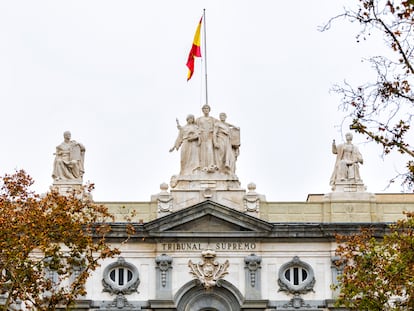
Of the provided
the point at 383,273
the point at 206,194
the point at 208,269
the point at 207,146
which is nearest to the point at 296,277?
the point at 208,269

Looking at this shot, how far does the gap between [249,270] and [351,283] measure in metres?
13.4

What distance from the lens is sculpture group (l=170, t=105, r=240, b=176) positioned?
Answer: 52.6 m

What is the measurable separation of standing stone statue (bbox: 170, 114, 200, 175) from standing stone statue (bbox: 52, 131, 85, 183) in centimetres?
375

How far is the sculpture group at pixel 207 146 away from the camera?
172 feet

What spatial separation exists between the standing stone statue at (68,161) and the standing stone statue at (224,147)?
544cm

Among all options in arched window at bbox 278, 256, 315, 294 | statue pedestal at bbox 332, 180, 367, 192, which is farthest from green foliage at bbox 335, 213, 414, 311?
statue pedestal at bbox 332, 180, 367, 192

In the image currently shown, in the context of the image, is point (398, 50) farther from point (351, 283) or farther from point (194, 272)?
point (194, 272)

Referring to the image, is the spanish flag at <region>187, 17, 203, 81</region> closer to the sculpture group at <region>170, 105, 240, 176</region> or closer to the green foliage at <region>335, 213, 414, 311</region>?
the sculpture group at <region>170, 105, 240, 176</region>

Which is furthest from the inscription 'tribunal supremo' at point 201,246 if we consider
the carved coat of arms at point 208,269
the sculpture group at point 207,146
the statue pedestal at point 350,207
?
the statue pedestal at point 350,207

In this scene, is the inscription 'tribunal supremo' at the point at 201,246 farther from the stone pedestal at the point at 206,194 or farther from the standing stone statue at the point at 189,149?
the standing stone statue at the point at 189,149

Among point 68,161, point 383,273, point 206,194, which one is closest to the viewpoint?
point 383,273

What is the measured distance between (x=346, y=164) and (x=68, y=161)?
11.2 metres

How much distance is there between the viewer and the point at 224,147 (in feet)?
173

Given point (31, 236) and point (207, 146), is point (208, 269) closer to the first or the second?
point (207, 146)
